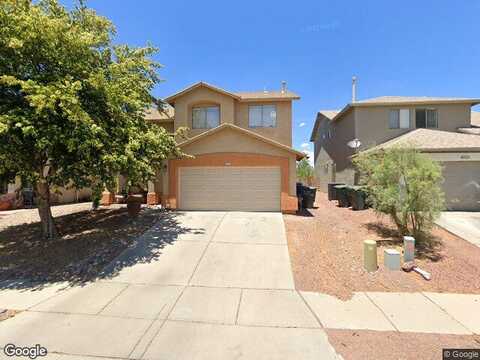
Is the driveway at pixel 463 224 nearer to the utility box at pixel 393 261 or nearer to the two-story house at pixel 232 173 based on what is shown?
the utility box at pixel 393 261

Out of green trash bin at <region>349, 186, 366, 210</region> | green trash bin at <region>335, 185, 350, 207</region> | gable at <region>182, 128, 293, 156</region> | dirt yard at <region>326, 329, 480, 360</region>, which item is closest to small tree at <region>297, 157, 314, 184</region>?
green trash bin at <region>335, 185, 350, 207</region>

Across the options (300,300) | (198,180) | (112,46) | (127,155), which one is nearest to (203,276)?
(300,300)

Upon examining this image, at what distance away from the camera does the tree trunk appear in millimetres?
9422

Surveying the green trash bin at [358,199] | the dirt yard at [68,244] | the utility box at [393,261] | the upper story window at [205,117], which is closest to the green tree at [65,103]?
the dirt yard at [68,244]

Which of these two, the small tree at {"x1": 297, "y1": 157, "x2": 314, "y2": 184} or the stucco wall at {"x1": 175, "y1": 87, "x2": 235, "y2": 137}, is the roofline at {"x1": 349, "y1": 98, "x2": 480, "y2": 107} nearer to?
the stucco wall at {"x1": 175, "y1": 87, "x2": 235, "y2": 137}

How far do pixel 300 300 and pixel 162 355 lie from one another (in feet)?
10.2

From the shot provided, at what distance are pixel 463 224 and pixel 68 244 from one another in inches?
637

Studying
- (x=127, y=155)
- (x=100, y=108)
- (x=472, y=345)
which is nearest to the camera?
(x=472, y=345)

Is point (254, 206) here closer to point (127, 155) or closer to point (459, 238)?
point (127, 155)

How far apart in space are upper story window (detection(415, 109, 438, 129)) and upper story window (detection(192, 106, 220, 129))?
14463 millimetres

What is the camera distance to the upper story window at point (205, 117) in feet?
55.3

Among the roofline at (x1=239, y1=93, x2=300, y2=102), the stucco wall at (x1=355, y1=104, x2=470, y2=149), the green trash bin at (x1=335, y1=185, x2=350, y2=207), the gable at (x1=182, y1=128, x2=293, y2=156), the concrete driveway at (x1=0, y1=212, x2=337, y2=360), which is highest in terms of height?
the roofline at (x1=239, y1=93, x2=300, y2=102)

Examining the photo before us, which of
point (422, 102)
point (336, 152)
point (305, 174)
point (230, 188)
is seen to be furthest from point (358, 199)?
point (305, 174)

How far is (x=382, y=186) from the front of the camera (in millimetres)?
9773
